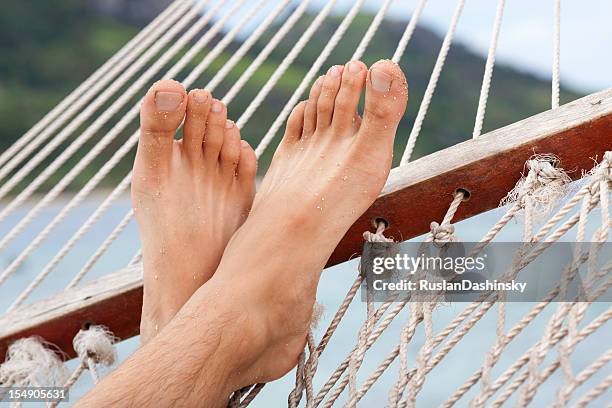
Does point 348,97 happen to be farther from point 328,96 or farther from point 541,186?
point 541,186

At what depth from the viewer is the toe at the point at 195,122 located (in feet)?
3.62

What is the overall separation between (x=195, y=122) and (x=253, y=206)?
143 mm

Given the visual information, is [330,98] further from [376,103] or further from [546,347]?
[546,347]

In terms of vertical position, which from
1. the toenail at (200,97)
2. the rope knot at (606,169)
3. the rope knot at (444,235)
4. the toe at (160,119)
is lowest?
the rope knot at (444,235)

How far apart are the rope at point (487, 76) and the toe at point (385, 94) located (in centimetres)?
14

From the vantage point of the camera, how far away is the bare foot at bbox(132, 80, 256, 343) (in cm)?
104

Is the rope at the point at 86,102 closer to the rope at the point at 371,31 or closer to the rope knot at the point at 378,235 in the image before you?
the rope at the point at 371,31

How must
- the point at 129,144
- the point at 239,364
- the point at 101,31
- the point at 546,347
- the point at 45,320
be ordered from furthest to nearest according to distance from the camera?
the point at 101,31 < the point at 129,144 < the point at 45,320 < the point at 239,364 < the point at 546,347

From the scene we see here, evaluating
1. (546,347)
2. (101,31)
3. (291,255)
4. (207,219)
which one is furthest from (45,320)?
(101,31)

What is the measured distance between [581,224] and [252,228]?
40 cm

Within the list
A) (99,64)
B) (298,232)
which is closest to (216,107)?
(298,232)

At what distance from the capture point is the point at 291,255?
999mm

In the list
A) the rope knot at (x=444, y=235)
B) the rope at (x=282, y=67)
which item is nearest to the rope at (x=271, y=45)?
the rope at (x=282, y=67)

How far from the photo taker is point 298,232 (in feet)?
3.31
